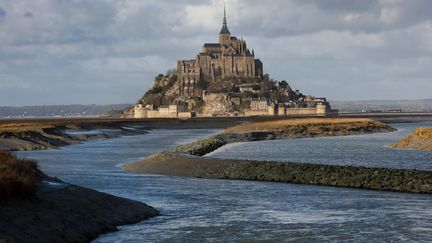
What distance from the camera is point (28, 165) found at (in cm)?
2355

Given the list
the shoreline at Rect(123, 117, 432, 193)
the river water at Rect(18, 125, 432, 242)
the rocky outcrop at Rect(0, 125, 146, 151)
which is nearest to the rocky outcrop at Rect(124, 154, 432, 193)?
the shoreline at Rect(123, 117, 432, 193)

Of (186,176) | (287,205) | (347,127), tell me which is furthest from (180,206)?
(347,127)

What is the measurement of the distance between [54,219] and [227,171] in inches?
756

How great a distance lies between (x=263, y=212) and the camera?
24406 mm

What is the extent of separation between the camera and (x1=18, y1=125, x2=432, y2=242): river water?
2003 centimetres

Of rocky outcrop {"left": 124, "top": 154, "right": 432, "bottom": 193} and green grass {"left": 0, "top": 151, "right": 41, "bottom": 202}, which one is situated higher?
green grass {"left": 0, "top": 151, "right": 41, "bottom": 202}

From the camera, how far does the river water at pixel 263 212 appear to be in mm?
20031

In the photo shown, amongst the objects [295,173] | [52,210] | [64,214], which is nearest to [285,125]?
[295,173]

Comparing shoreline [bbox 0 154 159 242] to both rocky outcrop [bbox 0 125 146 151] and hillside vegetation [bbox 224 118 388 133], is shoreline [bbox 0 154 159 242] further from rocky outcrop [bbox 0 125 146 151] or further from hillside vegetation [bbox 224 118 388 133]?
hillside vegetation [bbox 224 118 388 133]

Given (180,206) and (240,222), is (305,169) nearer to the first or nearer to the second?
(180,206)

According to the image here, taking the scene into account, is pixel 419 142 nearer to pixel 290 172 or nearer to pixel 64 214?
pixel 290 172

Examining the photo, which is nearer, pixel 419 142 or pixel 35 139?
pixel 419 142

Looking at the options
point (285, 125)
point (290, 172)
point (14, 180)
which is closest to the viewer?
point (14, 180)

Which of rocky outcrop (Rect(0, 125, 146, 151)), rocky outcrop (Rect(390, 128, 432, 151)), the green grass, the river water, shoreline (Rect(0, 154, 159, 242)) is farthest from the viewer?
rocky outcrop (Rect(0, 125, 146, 151))
